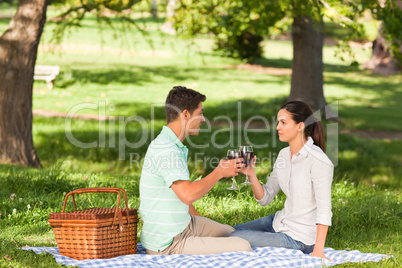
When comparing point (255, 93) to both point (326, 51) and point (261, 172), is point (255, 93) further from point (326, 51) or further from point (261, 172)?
point (326, 51)

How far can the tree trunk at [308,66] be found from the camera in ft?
47.2

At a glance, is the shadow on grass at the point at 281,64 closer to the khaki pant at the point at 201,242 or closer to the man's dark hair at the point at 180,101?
the khaki pant at the point at 201,242

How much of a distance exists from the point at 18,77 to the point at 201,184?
607 cm

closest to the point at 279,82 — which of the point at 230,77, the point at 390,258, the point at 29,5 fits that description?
the point at 230,77

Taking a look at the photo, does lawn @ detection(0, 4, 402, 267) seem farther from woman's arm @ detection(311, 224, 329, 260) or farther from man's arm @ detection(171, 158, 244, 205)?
man's arm @ detection(171, 158, 244, 205)

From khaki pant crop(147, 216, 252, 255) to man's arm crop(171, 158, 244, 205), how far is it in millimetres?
449

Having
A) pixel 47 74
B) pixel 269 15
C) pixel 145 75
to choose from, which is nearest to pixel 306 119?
pixel 269 15

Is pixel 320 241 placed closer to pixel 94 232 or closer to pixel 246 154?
pixel 246 154

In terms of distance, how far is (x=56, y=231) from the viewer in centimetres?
445

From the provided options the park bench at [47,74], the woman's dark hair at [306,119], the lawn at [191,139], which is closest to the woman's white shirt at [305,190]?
the woman's dark hair at [306,119]

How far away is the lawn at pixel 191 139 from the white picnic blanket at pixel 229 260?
0.23 metres

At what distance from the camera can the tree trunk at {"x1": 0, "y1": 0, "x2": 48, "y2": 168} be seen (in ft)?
29.8

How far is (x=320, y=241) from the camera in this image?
436 centimetres

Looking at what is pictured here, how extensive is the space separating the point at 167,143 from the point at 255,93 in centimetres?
1599
